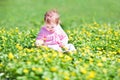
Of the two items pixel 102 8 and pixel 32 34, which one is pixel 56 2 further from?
pixel 32 34

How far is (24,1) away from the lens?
765 inches

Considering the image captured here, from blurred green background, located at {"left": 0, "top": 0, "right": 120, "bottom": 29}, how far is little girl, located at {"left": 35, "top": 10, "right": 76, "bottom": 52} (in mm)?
4867

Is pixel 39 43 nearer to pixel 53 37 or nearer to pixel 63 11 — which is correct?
pixel 53 37

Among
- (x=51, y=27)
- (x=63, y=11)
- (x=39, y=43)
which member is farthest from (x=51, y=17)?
(x=63, y=11)

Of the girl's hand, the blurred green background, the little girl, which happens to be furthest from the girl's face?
the blurred green background

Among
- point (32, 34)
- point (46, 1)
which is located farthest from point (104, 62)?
point (46, 1)

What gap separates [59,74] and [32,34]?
3261 millimetres

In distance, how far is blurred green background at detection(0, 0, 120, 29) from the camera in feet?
45.8

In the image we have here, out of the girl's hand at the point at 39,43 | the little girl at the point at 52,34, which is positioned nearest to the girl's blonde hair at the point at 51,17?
the little girl at the point at 52,34

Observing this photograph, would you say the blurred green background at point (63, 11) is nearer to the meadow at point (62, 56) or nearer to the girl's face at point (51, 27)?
the meadow at point (62, 56)

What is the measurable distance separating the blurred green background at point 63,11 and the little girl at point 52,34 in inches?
192

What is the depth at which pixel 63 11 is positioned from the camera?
683 inches

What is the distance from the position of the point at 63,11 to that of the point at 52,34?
9.54m

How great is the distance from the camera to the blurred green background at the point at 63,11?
45.8 ft
